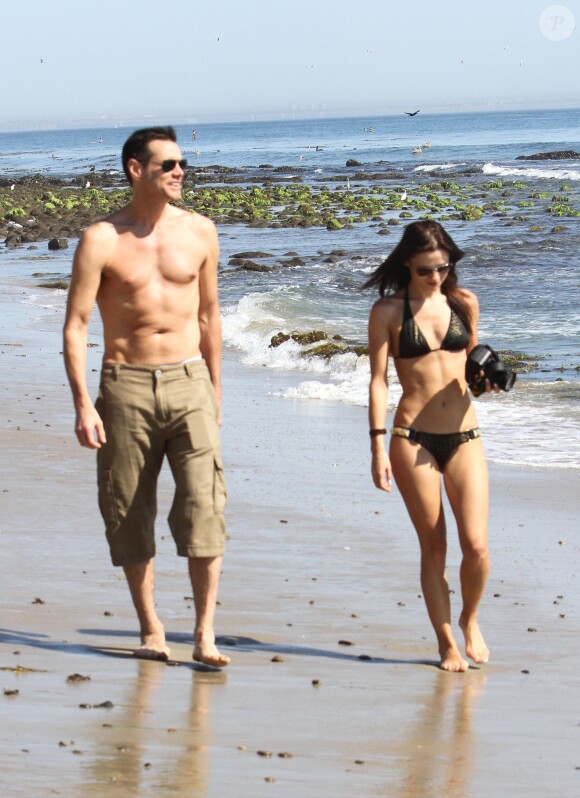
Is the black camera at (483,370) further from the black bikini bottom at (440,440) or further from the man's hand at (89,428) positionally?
the man's hand at (89,428)

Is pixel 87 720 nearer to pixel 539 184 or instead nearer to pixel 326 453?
pixel 326 453

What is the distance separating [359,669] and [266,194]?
150 ft

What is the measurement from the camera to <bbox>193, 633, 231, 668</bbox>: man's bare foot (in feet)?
14.2

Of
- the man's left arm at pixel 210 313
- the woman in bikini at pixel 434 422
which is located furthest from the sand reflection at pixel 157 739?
the man's left arm at pixel 210 313

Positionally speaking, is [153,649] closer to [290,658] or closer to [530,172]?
[290,658]

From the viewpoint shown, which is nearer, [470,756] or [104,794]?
[104,794]

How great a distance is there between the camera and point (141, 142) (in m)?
4.32

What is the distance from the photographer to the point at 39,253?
97.3ft

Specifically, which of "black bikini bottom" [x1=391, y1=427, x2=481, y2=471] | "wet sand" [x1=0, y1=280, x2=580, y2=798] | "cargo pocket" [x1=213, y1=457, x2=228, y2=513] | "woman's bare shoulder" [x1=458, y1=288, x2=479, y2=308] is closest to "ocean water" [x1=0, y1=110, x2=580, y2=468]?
"wet sand" [x1=0, y1=280, x2=580, y2=798]

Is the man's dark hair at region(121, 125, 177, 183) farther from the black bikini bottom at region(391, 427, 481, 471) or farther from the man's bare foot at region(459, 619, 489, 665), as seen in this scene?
the man's bare foot at region(459, 619, 489, 665)

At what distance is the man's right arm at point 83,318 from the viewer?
4223mm

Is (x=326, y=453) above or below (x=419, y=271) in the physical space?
below

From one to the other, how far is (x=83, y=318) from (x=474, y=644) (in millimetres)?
1872

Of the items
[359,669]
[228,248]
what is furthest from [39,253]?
[359,669]
